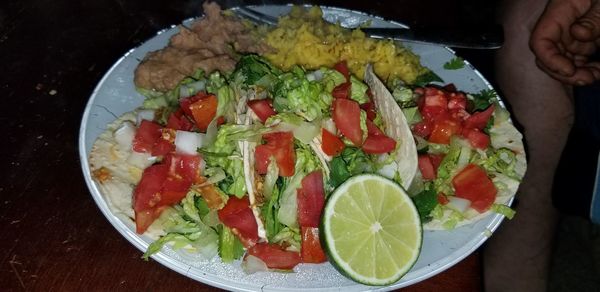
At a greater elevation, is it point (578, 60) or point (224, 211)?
point (578, 60)

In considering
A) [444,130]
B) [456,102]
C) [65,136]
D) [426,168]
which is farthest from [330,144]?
[65,136]

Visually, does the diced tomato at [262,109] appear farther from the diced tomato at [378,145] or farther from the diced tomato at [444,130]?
the diced tomato at [444,130]

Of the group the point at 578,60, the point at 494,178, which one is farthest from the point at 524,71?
the point at 494,178

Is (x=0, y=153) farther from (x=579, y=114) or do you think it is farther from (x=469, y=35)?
(x=579, y=114)

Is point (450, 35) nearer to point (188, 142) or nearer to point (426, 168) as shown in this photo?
point (426, 168)

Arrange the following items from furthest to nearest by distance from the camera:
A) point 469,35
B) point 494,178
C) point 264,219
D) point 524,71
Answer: point 524,71 → point 469,35 → point 494,178 → point 264,219

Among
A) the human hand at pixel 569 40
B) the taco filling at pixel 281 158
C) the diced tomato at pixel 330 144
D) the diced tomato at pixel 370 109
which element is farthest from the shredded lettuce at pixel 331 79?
the human hand at pixel 569 40

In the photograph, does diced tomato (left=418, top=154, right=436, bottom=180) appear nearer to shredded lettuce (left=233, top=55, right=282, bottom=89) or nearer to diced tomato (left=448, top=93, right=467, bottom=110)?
diced tomato (left=448, top=93, right=467, bottom=110)
